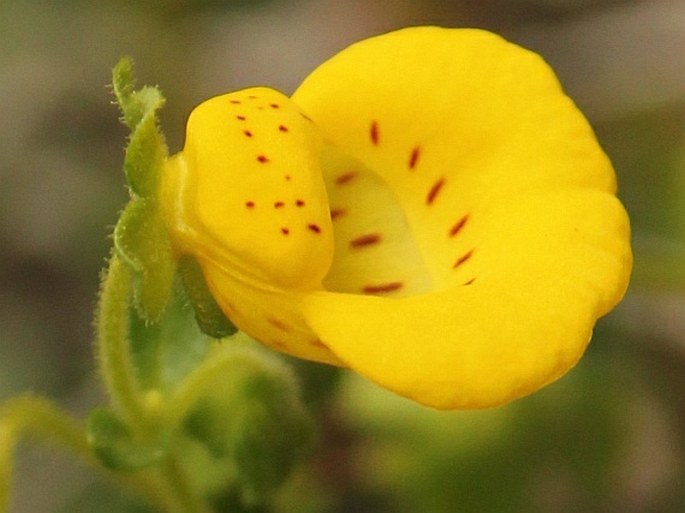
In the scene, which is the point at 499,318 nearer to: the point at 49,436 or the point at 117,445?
the point at 117,445

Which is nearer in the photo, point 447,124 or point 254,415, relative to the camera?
point 447,124

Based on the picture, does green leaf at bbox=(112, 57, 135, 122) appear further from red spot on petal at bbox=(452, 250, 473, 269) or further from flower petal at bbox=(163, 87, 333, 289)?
red spot on petal at bbox=(452, 250, 473, 269)

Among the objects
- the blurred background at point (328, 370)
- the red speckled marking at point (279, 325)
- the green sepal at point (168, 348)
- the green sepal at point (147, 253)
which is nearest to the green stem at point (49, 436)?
the green sepal at point (168, 348)

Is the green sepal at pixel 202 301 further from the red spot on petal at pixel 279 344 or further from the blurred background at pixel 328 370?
the blurred background at pixel 328 370

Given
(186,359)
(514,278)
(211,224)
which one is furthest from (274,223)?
(186,359)

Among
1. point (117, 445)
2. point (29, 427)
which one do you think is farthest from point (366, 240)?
point (29, 427)

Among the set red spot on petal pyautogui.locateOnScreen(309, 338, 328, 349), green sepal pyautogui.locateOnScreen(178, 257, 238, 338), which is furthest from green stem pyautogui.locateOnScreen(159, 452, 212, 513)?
red spot on petal pyautogui.locateOnScreen(309, 338, 328, 349)

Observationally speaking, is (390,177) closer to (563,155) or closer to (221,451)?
(563,155)
